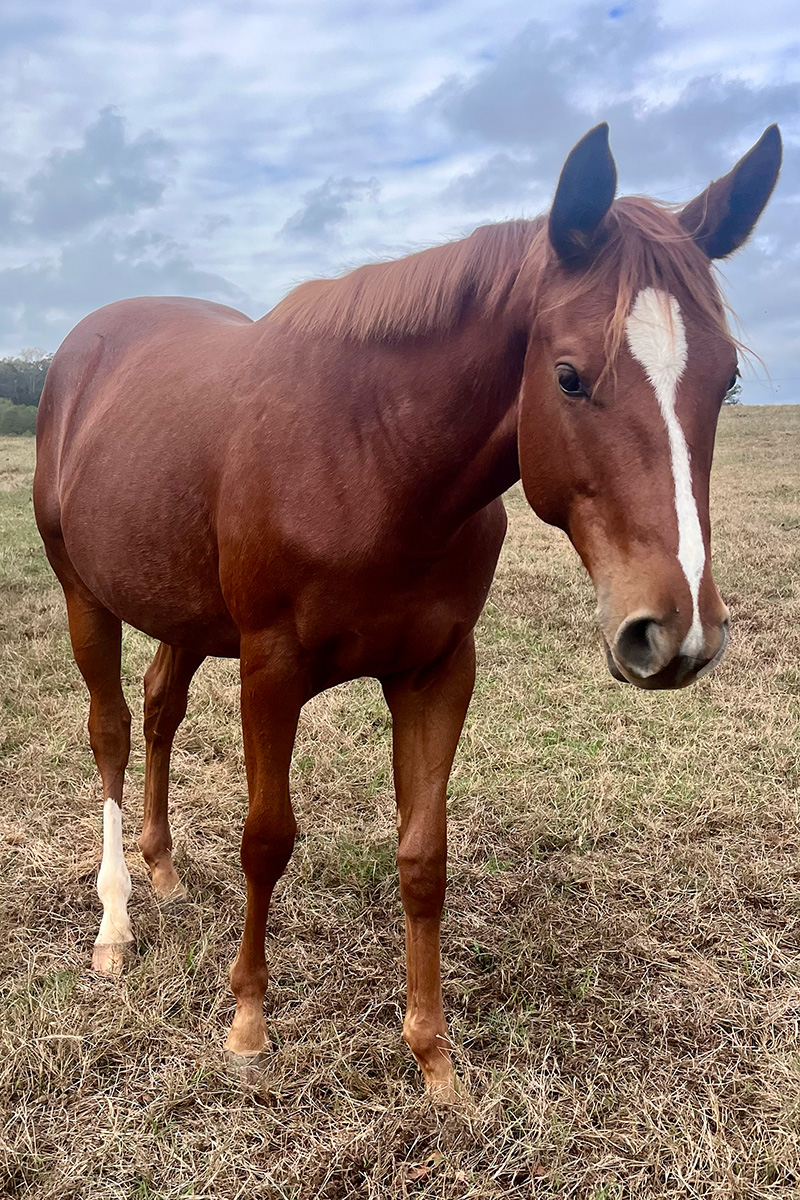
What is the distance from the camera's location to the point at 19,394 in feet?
94.9

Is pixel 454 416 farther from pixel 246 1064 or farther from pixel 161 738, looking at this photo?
pixel 161 738

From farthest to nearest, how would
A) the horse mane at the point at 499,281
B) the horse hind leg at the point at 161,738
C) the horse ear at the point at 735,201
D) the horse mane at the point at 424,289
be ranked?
1. the horse hind leg at the point at 161,738
2. the horse mane at the point at 424,289
3. the horse ear at the point at 735,201
4. the horse mane at the point at 499,281

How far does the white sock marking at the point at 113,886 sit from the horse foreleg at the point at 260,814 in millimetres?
633

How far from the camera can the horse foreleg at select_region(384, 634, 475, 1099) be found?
2254mm

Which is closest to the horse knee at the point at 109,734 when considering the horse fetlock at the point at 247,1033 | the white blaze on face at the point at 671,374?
the horse fetlock at the point at 247,1033

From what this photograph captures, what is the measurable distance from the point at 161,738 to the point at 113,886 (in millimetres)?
601

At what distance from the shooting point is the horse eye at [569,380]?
1.52m

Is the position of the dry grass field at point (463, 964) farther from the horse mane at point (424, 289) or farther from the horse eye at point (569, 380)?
the horse mane at point (424, 289)

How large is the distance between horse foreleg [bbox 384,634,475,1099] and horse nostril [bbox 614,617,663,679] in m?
0.84

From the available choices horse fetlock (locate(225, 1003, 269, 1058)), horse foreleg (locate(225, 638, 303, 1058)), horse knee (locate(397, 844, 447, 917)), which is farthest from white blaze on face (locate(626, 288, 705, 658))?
horse fetlock (locate(225, 1003, 269, 1058))

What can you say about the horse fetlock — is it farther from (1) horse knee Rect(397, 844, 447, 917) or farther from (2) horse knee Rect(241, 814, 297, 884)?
(1) horse knee Rect(397, 844, 447, 917)

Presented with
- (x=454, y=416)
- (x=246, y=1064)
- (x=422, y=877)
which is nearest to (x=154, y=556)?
(x=454, y=416)

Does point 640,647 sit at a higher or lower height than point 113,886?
higher

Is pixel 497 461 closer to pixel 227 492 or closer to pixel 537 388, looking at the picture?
pixel 537 388
